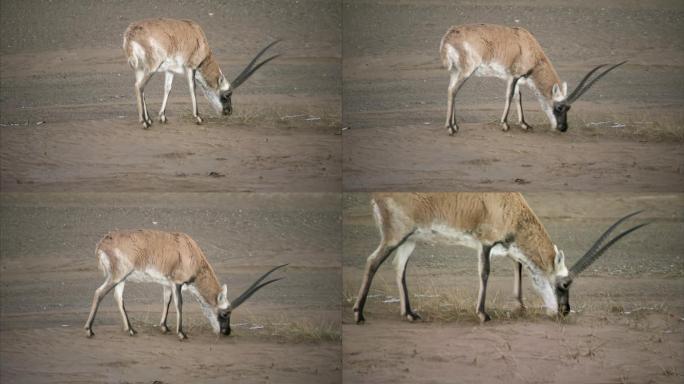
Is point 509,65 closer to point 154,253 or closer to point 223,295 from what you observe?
point 223,295

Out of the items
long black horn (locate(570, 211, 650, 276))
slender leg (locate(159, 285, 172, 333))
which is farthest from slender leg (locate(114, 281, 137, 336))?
long black horn (locate(570, 211, 650, 276))

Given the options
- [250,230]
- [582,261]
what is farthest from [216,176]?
[582,261]

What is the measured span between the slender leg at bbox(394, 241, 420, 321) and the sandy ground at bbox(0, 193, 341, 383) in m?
0.31

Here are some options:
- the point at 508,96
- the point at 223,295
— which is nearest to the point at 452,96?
the point at 508,96

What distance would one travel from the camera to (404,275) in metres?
4.36

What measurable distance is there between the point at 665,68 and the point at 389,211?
62.9 inches

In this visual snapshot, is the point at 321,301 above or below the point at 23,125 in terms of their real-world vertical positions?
below

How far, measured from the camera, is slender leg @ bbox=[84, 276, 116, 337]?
4.31 metres

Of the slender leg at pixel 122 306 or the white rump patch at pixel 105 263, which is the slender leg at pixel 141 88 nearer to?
the white rump patch at pixel 105 263

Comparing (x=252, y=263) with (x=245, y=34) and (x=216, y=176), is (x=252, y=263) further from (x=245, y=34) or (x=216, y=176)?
(x=245, y=34)

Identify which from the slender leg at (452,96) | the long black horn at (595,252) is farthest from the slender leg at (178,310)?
the long black horn at (595,252)

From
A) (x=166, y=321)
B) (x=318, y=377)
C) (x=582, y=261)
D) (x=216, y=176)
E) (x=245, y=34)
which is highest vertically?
(x=245, y=34)

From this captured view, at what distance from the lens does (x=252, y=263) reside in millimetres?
4406

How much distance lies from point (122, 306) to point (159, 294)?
Result: 0.19 meters
